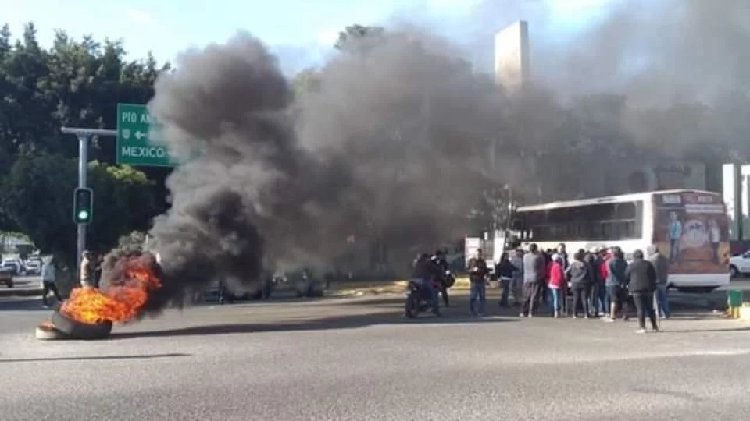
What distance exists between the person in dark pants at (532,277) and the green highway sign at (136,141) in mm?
11355

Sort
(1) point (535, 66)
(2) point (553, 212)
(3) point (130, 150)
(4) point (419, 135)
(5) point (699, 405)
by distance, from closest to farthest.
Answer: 1. (5) point (699, 405)
2. (1) point (535, 66)
3. (4) point (419, 135)
4. (3) point (130, 150)
5. (2) point (553, 212)

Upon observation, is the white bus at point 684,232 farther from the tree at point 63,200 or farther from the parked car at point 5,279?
the parked car at point 5,279

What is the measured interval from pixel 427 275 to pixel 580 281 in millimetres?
3470

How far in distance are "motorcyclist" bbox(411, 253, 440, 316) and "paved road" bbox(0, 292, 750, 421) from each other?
71.6 inches

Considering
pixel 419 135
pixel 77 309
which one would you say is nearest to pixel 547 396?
pixel 77 309

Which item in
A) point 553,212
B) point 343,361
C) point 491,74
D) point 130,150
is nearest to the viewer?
point 343,361

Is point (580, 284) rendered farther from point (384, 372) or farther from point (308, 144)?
point (384, 372)

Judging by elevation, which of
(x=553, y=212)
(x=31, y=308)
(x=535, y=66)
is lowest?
(x=31, y=308)

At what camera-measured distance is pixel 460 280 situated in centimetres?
4203

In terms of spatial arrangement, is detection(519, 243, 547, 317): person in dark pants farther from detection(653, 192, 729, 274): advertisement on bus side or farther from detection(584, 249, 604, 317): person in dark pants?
detection(653, 192, 729, 274): advertisement on bus side

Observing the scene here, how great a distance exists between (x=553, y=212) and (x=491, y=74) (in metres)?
13.3

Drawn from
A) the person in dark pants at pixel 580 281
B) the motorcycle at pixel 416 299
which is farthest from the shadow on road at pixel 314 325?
the person in dark pants at pixel 580 281

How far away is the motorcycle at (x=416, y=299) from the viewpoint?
23.3m

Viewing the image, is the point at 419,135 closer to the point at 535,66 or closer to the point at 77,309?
the point at 535,66
